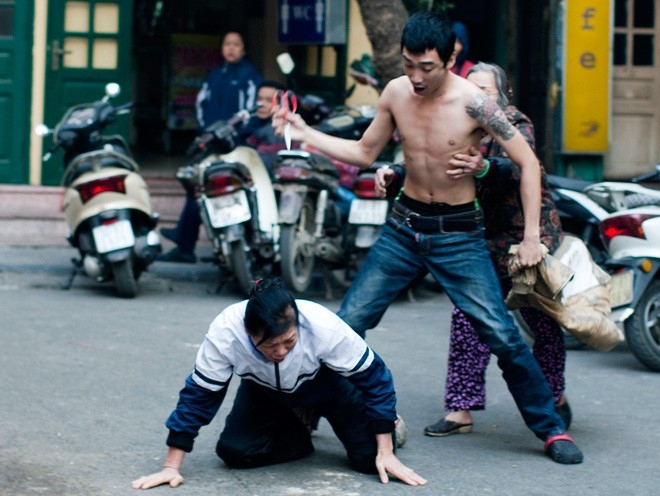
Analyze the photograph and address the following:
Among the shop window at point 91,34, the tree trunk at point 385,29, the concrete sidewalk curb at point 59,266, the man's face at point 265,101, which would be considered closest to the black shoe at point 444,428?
the man's face at point 265,101

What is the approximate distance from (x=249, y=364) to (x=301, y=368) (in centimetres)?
19

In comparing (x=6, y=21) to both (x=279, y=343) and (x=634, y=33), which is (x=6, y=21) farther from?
(x=279, y=343)

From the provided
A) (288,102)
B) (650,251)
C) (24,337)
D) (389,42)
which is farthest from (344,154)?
(389,42)

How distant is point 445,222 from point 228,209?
393 cm

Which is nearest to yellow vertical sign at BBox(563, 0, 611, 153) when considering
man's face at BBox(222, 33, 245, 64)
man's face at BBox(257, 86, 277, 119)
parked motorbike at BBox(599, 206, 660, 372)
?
man's face at BBox(222, 33, 245, 64)

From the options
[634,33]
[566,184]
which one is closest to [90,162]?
[566,184]

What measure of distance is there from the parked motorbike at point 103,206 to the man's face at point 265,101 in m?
0.99

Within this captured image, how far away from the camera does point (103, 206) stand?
9.16 metres

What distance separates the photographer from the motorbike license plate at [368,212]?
376 inches

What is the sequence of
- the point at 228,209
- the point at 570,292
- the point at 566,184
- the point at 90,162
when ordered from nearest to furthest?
the point at 570,292 → the point at 566,184 → the point at 228,209 → the point at 90,162

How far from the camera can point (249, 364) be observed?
503 centimetres

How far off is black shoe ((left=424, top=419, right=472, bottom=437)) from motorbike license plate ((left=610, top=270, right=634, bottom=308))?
164 centimetres

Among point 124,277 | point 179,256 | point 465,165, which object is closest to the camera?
point 465,165

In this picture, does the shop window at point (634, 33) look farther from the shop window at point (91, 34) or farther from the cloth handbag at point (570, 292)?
the cloth handbag at point (570, 292)
